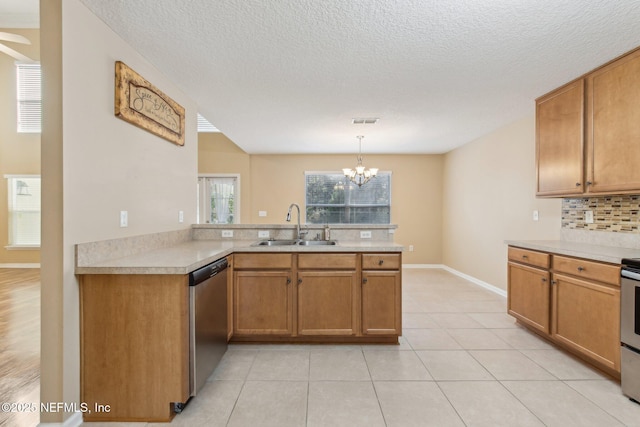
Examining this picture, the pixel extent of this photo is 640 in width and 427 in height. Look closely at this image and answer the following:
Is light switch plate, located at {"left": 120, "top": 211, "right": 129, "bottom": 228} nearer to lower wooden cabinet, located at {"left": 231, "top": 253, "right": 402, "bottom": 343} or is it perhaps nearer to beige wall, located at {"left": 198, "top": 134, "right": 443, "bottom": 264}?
lower wooden cabinet, located at {"left": 231, "top": 253, "right": 402, "bottom": 343}

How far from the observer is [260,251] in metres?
2.73

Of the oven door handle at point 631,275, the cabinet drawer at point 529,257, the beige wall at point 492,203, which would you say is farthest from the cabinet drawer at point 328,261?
the beige wall at point 492,203

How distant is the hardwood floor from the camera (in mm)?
Result: 1919

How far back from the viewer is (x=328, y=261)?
2.72 metres

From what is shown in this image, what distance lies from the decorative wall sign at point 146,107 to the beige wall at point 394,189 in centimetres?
357

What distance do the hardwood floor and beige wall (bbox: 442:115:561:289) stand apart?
4.86 meters

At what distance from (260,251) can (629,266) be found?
2635 mm

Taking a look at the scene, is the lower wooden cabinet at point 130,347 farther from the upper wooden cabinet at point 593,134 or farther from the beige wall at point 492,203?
the beige wall at point 492,203

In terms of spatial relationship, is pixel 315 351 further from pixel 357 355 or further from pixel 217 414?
pixel 217 414

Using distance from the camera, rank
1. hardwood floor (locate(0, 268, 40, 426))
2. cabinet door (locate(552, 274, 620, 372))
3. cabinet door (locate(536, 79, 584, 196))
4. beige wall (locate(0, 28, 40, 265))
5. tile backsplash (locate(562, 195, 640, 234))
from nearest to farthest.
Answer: hardwood floor (locate(0, 268, 40, 426)) < cabinet door (locate(552, 274, 620, 372)) < tile backsplash (locate(562, 195, 640, 234)) < cabinet door (locate(536, 79, 584, 196)) < beige wall (locate(0, 28, 40, 265))

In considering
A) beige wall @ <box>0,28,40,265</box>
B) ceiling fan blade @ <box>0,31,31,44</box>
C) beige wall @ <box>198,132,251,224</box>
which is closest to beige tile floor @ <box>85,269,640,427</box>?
ceiling fan blade @ <box>0,31,31,44</box>

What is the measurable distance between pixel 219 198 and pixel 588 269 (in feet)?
20.0

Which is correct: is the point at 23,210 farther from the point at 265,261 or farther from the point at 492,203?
the point at 492,203

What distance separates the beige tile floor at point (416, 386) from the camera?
5.92ft
